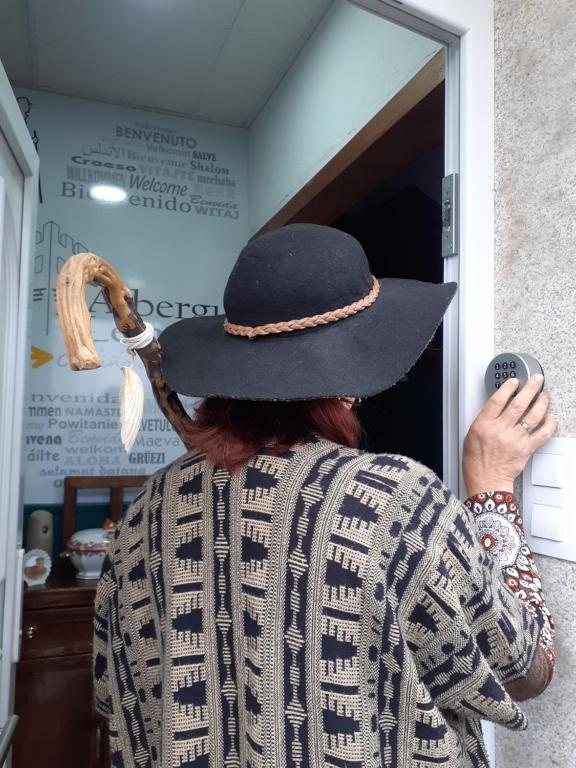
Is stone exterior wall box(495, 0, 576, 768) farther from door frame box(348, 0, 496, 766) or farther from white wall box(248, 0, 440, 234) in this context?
white wall box(248, 0, 440, 234)

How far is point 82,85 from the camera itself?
2.22m

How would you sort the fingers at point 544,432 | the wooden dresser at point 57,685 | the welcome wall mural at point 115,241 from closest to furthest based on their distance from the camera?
1. the fingers at point 544,432
2. the wooden dresser at point 57,685
3. the welcome wall mural at point 115,241

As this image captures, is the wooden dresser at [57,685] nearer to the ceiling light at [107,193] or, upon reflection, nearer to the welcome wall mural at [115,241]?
the welcome wall mural at [115,241]

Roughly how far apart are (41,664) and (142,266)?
1.44 meters

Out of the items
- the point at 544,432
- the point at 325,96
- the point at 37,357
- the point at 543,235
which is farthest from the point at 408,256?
the point at 37,357

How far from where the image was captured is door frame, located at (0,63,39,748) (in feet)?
3.59

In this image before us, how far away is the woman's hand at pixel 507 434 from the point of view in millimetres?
756

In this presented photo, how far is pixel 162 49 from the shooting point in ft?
6.56

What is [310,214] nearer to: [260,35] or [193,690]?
[260,35]

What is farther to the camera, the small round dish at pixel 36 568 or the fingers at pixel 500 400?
the small round dish at pixel 36 568

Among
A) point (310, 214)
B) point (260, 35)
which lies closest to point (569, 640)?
point (310, 214)

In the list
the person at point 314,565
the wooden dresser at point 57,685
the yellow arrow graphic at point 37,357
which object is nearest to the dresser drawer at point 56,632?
the wooden dresser at point 57,685

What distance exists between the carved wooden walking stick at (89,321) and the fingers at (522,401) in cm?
40

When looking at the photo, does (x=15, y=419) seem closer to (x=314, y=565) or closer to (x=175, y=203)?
(x=314, y=565)
